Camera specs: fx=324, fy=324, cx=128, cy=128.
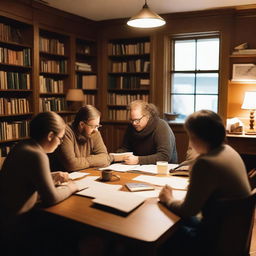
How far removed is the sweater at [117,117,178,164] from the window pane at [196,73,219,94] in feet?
7.27

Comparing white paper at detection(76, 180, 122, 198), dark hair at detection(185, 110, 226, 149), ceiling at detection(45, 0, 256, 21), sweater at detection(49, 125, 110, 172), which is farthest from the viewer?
ceiling at detection(45, 0, 256, 21)

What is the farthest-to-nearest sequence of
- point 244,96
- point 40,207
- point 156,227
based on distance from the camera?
point 244,96, point 40,207, point 156,227

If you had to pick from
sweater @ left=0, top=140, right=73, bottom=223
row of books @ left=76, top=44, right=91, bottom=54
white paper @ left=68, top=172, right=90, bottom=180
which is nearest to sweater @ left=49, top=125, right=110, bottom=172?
white paper @ left=68, top=172, right=90, bottom=180

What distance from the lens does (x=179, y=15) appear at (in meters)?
4.91

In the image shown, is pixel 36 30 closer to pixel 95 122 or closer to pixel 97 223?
pixel 95 122

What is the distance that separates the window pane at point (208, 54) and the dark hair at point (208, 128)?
3.67m

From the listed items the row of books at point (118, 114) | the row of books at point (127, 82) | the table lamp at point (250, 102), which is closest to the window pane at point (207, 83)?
the table lamp at point (250, 102)

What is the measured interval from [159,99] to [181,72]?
1.81 ft

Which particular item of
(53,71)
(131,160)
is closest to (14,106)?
(53,71)

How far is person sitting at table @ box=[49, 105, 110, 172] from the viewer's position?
2455 mm

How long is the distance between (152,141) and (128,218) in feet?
5.25

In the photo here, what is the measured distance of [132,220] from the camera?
1503mm

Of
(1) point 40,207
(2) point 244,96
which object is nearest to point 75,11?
(2) point 244,96

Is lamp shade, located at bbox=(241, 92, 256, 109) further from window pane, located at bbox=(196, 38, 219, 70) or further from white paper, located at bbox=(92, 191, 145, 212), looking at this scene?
white paper, located at bbox=(92, 191, 145, 212)
